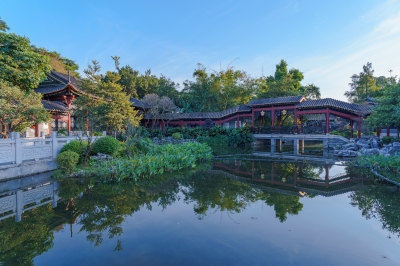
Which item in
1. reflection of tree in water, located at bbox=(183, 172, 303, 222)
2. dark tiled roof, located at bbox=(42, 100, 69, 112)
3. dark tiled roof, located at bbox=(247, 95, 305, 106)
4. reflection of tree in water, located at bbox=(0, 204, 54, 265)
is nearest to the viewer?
reflection of tree in water, located at bbox=(0, 204, 54, 265)

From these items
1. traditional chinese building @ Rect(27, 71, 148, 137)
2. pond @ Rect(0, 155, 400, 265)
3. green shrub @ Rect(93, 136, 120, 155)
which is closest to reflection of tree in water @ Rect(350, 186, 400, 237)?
pond @ Rect(0, 155, 400, 265)

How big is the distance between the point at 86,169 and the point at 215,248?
21.0 feet

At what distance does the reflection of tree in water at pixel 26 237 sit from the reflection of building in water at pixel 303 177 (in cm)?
535

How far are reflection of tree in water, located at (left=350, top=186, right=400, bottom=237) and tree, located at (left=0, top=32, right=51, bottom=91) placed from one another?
12426 mm

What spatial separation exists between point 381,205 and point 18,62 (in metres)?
13.1

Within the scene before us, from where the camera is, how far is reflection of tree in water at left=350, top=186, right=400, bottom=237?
403 centimetres

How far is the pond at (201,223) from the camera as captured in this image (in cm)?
306

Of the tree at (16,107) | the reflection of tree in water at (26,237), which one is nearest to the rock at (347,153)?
the reflection of tree in water at (26,237)

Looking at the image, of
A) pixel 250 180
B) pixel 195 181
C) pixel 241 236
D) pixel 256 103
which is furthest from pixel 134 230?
pixel 256 103

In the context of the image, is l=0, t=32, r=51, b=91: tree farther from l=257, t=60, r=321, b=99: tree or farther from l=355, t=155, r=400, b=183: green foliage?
l=257, t=60, r=321, b=99: tree

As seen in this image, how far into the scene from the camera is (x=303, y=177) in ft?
25.7

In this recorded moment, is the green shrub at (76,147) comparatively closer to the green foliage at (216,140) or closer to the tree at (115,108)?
the tree at (115,108)

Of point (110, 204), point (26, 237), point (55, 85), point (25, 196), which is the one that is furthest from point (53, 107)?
point (26, 237)

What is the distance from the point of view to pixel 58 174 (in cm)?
763
